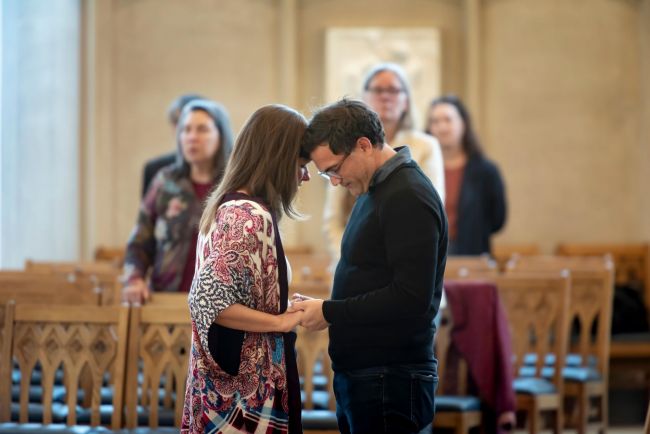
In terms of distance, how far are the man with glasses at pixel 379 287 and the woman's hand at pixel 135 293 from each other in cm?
154

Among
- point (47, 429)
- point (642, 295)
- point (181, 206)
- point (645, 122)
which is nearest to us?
point (47, 429)

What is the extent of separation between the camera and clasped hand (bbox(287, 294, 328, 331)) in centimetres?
275

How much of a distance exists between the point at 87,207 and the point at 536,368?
4.77m

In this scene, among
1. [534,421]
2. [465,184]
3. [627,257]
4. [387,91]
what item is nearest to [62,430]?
[387,91]

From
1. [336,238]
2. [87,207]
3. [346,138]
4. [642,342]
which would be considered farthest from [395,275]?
[87,207]

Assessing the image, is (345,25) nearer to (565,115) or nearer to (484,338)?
(565,115)

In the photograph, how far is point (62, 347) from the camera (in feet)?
12.3

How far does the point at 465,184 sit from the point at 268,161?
3.68m

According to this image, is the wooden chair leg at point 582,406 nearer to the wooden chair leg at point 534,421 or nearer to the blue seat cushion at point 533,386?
the blue seat cushion at point 533,386

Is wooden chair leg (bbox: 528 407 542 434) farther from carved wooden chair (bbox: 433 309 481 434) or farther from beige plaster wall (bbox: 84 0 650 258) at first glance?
beige plaster wall (bbox: 84 0 650 258)

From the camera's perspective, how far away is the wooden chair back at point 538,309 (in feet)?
15.9

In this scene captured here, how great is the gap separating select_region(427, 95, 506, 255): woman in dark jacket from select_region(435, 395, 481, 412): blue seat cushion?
192cm

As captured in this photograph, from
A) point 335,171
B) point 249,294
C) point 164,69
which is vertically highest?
point 164,69

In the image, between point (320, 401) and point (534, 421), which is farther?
point (534, 421)
